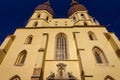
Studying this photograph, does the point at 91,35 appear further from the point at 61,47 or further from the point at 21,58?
the point at 21,58

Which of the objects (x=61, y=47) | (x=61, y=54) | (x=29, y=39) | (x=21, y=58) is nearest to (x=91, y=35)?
(x=61, y=47)

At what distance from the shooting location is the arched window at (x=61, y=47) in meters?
18.6

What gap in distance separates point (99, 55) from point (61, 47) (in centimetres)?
491

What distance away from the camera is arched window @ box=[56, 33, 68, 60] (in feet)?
60.9

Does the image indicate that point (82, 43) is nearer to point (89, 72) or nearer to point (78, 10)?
point (89, 72)

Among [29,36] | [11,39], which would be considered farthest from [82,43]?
[11,39]

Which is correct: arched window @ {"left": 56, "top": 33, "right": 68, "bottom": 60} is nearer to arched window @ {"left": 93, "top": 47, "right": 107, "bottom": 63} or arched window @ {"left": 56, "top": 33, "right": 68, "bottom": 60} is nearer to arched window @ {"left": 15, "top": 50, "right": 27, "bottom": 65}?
arched window @ {"left": 93, "top": 47, "right": 107, "bottom": 63}

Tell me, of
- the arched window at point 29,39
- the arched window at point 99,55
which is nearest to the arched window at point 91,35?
the arched window at point 99,55

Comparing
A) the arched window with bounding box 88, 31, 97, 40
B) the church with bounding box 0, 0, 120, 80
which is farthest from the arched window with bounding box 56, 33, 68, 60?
the arched window with bounding box 88, 31, 97, 40

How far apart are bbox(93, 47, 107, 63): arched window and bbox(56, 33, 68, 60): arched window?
3.56m

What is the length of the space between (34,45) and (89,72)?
26.0 feet

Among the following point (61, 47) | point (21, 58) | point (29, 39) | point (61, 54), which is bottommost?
point (21, 58)

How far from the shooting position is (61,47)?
64.7 ft

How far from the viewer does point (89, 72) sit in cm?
1462
